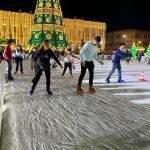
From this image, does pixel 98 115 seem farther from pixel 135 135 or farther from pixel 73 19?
pixel 73 19

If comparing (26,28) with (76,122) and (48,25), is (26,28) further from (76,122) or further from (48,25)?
(76,122)

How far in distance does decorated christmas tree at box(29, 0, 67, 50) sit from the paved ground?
11759 millimetres

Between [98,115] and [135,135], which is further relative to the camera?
[98,115]

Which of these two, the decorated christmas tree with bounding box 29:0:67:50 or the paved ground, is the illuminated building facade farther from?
the paved ground

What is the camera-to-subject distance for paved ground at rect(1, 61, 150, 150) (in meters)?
3.85

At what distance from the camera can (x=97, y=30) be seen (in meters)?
92.2

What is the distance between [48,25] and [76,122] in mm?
14860

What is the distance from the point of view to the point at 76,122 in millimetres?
4910

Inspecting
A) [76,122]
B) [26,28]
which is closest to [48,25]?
[76,122]

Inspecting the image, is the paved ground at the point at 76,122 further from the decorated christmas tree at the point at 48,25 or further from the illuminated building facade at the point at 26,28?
the illuminated building facade at the point at 26,28

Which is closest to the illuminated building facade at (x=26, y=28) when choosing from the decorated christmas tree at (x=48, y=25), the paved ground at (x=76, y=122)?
the decorated christmas tree at (x=48, y=25)

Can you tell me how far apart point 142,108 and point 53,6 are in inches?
575

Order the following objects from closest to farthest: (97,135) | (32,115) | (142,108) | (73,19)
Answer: (97,135), (32,115), (142,108), (73,19)

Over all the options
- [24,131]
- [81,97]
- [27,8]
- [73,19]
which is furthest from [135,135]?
[73,19]
